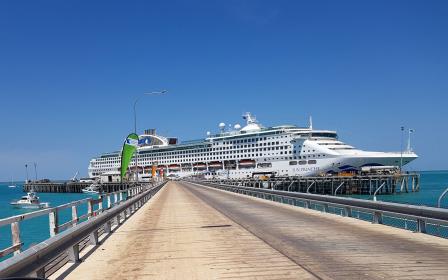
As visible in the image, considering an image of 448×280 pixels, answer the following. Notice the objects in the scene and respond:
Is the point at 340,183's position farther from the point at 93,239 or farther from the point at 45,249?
the point at 45,249

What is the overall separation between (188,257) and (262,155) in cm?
9912

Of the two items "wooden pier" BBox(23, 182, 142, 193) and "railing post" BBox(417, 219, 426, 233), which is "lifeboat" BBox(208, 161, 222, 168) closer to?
"wooden pier" BBox(23, 182, 142, 193)

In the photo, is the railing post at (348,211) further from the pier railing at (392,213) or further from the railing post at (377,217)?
the railing post at (377,217)

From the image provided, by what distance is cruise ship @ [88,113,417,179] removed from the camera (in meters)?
92.5

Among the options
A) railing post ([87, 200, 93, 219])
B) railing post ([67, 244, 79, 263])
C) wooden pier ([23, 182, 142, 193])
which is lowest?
wooden pier ([23, 182, 142, 193])

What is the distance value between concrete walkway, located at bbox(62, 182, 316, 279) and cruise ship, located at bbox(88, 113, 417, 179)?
60289mm

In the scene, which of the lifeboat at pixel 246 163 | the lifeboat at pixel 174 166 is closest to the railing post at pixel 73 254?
the lifeboat at pixel 246 163

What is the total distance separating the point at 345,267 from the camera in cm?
750

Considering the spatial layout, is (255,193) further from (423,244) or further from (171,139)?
(171,139)

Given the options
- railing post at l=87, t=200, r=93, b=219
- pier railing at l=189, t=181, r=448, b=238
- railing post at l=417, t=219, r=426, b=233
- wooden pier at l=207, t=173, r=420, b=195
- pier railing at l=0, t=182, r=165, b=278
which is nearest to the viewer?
pier railing at l=0, t=182, r=165, b=278

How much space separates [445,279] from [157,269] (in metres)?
4.22

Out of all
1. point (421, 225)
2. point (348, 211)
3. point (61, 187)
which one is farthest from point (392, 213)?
point (61, 187)

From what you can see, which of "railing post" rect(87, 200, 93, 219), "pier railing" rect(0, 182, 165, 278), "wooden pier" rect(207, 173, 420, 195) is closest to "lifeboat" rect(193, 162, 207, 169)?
"wooden pier" rect(207, 173, 420, 195)

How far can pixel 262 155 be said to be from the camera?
10756cm
